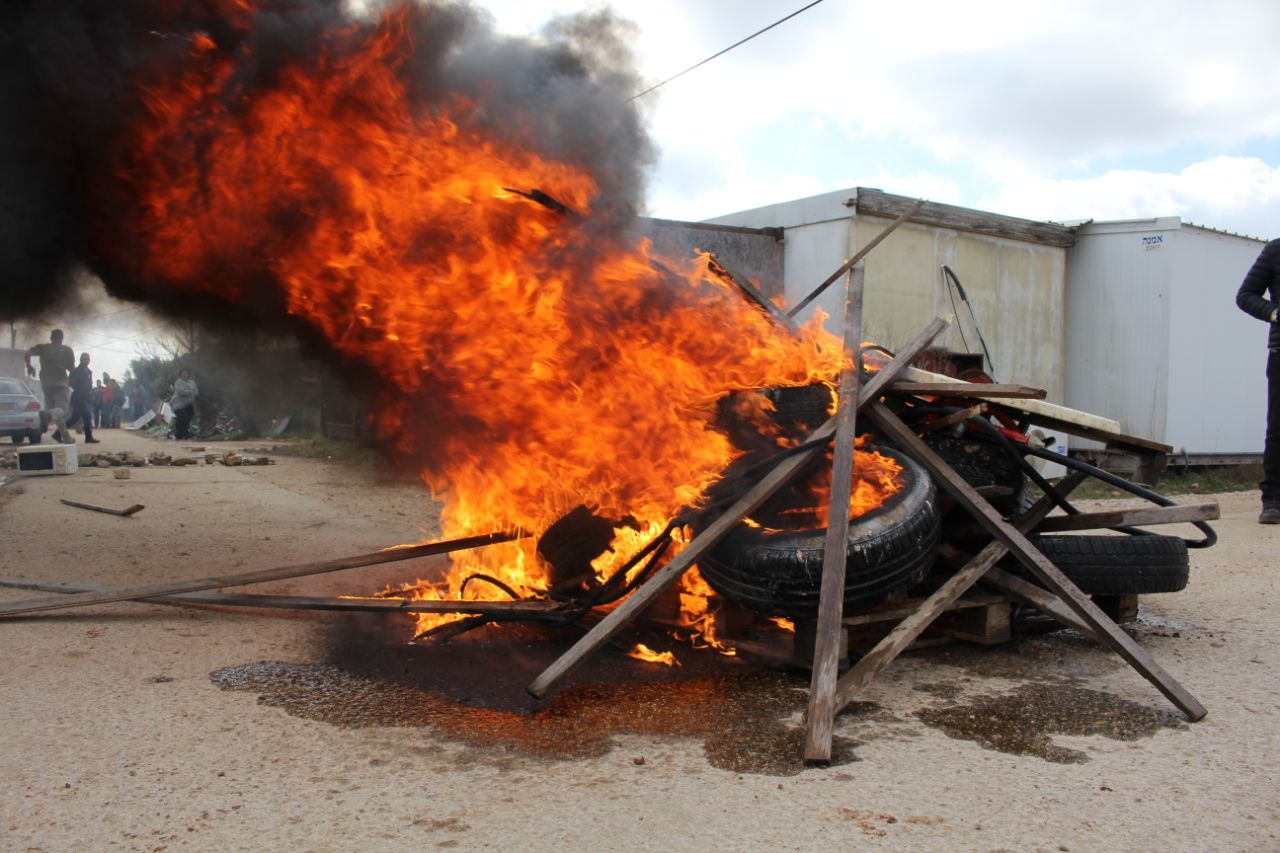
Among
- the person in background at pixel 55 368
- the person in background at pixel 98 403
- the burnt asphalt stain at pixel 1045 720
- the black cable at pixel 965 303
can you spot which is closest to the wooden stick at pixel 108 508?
the person in background at pixel 55 368

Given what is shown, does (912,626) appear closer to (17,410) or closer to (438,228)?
(438,228)

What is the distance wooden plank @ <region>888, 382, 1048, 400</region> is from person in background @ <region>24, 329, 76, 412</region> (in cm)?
1528

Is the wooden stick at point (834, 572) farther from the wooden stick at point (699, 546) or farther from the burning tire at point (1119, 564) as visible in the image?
the burning tire at point (1119, 564)

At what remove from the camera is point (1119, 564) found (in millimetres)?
4965

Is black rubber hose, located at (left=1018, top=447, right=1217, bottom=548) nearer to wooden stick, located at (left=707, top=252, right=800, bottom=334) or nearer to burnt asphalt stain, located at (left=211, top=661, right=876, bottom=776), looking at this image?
wooden stick, located at (left=707, top=252, right=800, bottom=334)

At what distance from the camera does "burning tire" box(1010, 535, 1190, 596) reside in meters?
4.93

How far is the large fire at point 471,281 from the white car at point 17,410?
53.2 ft

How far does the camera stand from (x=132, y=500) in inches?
408

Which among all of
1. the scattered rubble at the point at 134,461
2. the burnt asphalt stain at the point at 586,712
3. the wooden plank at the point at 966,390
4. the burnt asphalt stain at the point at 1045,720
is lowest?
the scattered rubble at the point at 134,461

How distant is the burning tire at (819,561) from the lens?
409 centimetres

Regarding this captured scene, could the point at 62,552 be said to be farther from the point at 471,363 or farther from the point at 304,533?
the point at 471,363

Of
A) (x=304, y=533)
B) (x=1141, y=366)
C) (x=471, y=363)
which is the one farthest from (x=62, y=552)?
(x=1141, y=366)

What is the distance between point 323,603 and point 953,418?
3.54 m

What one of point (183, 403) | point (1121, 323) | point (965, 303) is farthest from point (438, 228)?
point (183, 403)
